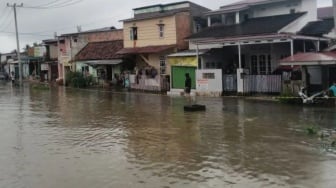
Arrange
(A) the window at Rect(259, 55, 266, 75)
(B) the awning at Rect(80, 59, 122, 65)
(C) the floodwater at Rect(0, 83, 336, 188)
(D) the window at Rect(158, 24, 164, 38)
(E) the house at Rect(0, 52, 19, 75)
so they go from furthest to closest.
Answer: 1. (E) the house at Rect(0, 52, 19, 75)
2. (B) the awning at Rect(80, 59, 122, 65)
3. (D) the window at Rect(158, 24, 164, 38)
4. (A) the window at Rect(259, 55, 266, 75)
5. (C) the floodwater at Rect(0, 83, 336, 188)

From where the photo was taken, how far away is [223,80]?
31.2m

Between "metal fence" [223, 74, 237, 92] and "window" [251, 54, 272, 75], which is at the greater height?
"window" [251, 54, 272, 75]

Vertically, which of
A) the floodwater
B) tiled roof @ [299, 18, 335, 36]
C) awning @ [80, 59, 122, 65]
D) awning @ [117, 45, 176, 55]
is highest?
tiled roof @ [299, 18, 335, 36]

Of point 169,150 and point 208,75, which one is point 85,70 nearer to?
point 208,75

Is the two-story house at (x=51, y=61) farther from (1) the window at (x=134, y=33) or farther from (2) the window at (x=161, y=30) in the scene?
(2) the window at (x=161, y=30)

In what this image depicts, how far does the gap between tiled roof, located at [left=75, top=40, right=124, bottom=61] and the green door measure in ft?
36.9

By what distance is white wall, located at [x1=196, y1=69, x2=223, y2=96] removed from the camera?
102 ft

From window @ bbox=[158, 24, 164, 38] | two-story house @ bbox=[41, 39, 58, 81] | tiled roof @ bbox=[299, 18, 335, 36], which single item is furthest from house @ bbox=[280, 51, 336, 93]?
two-story house @ bbox=[41, 39, 58, 81]

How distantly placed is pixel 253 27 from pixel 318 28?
4.09 meters

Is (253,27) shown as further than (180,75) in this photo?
No

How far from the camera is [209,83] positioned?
31.7m

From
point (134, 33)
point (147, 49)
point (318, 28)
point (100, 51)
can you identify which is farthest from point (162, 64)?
point (318, 28)

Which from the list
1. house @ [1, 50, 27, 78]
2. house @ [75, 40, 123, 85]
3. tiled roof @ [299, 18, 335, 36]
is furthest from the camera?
house @ [1, 50, 27, 78]

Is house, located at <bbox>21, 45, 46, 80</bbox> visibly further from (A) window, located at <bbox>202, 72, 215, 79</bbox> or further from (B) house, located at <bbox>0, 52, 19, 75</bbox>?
(A) window, located at <bbox>202, 72, 215, 79</bbox>
